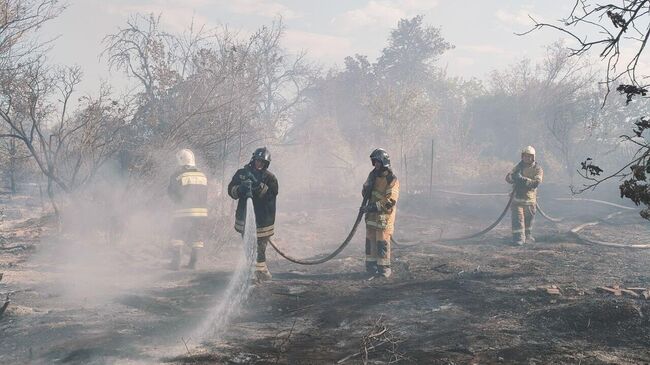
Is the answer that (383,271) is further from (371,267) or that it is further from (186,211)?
(186,211)

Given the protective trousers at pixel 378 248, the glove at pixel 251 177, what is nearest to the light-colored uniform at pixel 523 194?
the protective trousers at pixel 378 248

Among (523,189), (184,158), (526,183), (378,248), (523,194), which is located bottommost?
(378,248)

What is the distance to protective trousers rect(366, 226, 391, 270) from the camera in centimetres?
738

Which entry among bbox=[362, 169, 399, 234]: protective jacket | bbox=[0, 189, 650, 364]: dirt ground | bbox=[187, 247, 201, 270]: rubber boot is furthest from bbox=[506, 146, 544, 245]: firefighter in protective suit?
bbox=[187, 247, 201, 270]: rubber boot

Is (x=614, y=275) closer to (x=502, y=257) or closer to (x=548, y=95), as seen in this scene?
(x=502, y=257)

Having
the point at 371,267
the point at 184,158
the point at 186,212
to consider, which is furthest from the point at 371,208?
the point at 184,158

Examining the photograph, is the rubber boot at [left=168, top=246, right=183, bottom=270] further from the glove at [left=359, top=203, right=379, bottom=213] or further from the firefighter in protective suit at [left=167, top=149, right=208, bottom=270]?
the glove at [left=359, top=203, right=379, bottom=213]

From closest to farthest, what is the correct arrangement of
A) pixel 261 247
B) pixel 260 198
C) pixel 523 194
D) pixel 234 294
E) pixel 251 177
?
pixel 234 294, pixel 251 177, pixel 260 198, pixel 261 247, pixel 523 194

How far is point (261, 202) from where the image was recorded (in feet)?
23.0

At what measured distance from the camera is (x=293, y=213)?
16.1m

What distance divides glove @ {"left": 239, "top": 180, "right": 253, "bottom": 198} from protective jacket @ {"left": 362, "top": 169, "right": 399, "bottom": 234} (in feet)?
6.38

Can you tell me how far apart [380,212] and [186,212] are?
3.22 metres

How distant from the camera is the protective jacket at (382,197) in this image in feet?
24.3

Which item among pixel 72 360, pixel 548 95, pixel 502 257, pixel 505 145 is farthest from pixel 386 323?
pixel 505 145
